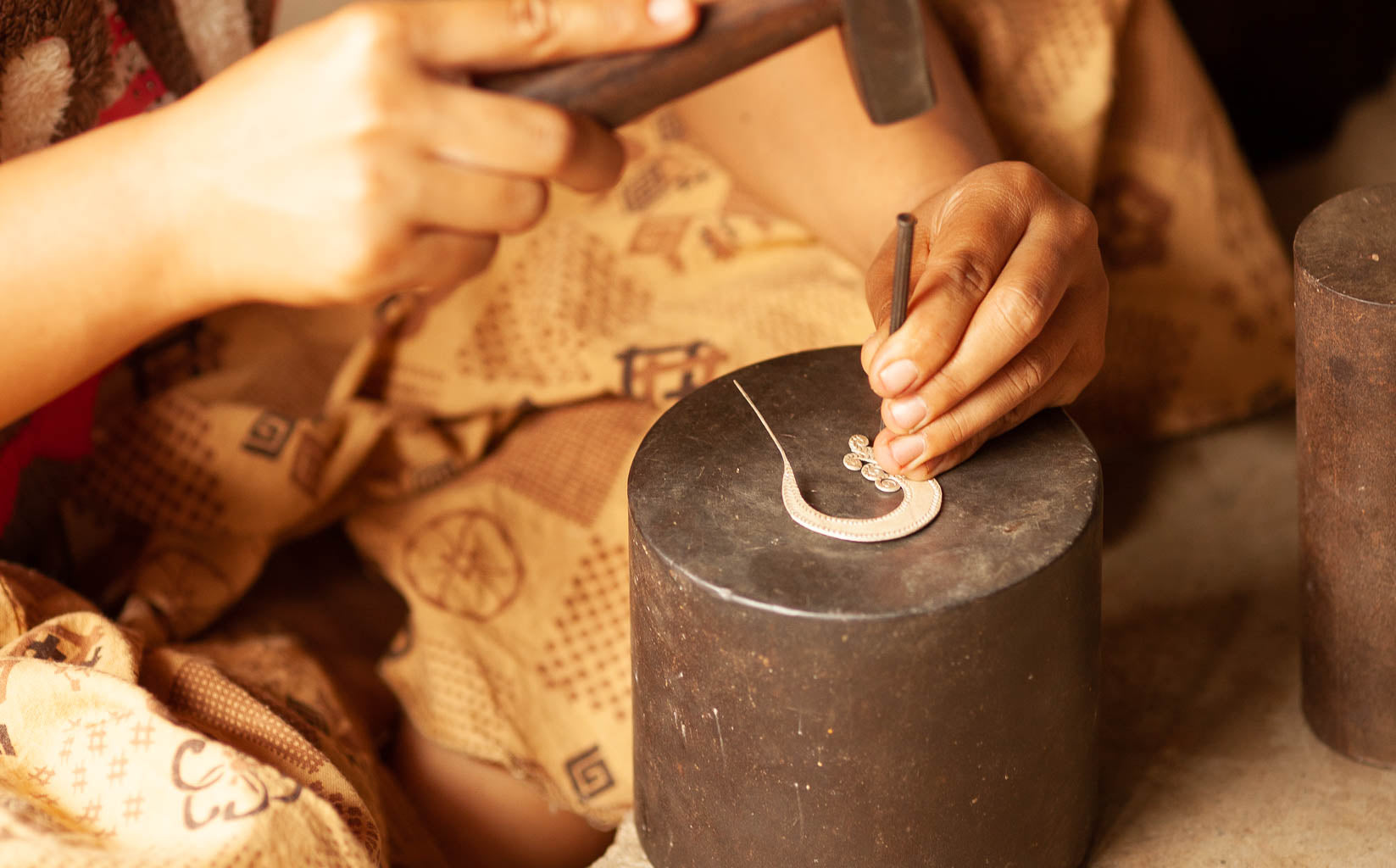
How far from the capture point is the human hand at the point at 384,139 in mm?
899

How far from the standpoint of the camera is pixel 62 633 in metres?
1.15

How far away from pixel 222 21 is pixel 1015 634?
113cm

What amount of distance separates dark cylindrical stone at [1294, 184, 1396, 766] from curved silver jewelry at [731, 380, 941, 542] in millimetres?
370

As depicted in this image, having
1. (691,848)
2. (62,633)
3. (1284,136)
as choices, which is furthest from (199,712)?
(1284,136)

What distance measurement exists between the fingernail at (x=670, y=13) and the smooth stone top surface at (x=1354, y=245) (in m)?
0.58

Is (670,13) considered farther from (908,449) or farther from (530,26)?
(908,449)

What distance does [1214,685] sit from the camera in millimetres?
1462

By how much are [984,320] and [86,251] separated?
69cm

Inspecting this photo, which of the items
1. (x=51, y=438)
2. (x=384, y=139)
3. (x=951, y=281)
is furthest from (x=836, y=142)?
(x=51, y=438)

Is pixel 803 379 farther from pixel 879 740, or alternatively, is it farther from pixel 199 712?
pixel 199 712

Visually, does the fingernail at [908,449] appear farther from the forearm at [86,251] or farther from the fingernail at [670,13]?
the forearm at [86,251]

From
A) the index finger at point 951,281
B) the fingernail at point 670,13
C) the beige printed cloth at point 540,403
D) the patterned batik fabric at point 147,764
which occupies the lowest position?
the beige printed cloth at point 540,403

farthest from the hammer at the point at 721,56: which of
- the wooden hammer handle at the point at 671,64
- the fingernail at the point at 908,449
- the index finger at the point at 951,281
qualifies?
the fingernail at the point at 908,449

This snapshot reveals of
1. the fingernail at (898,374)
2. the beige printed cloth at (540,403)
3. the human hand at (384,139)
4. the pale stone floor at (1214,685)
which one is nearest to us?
the human hand at (384,139)
